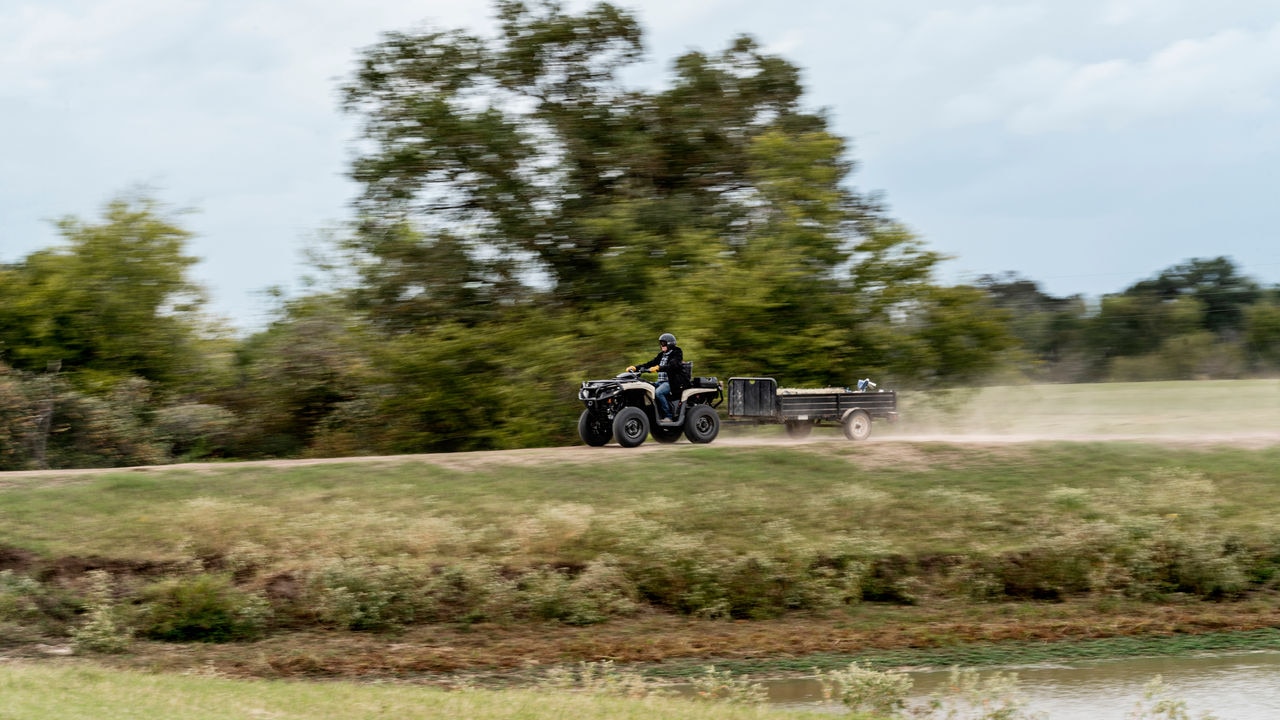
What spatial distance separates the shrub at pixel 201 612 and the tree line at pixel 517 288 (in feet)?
45.1

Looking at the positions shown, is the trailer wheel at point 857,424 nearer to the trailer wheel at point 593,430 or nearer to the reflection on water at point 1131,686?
the trailer wheel at point 593,430

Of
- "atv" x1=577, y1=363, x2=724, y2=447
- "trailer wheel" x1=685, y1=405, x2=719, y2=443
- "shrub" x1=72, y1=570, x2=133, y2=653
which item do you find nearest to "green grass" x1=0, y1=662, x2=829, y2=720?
A: "shrub" x1=72, y1=570, x2=133, y2=653

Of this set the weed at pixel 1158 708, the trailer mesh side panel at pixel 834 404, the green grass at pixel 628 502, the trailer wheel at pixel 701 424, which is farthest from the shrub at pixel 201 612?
the trailer mesh side panel at pixel 834 404

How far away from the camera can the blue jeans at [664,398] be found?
2072cm

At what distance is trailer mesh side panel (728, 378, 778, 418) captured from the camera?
2186 cm

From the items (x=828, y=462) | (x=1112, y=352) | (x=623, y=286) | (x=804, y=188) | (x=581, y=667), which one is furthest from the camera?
(x=1112, y=352)

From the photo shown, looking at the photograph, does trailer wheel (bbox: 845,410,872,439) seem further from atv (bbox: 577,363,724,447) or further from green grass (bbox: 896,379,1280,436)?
green grass (bbox: 896,379,1280,436)

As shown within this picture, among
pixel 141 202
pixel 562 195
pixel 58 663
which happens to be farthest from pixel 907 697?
pixel 141 202

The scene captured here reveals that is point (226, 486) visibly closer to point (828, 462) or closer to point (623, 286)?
point (828, 462)

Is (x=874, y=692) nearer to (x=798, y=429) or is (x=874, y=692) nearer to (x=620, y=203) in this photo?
(x=798, y=429)

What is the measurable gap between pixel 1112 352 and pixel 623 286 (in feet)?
95.1

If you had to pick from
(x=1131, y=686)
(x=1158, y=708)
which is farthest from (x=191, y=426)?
(x=1158, y=708)

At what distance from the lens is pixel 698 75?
3344 centimetres

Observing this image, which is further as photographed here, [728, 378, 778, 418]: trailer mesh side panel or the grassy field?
[728, 378, 778, 418]: trailer mesh side panel
